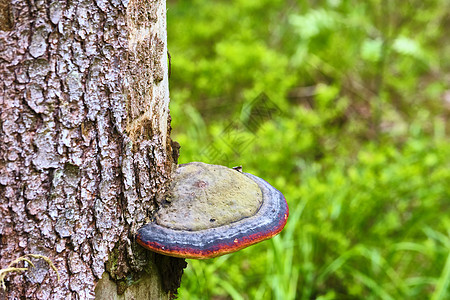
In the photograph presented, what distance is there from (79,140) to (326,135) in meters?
3.82

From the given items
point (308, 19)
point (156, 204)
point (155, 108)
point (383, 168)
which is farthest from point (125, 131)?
point (308, 19)

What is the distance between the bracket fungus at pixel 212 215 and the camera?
1.10 m

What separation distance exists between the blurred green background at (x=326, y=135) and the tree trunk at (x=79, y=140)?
780 millimetres

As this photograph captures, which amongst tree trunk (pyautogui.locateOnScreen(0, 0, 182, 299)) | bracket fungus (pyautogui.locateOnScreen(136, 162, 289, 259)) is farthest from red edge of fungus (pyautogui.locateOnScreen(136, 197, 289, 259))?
tree trunk (pyautogui.locateOnScreen(0, 0, 182, 299))

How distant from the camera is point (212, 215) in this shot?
1.20m

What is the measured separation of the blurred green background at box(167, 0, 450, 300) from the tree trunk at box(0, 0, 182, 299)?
0.78 meters

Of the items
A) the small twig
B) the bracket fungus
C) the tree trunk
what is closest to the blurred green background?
the bracket fungus

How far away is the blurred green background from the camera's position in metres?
2.84

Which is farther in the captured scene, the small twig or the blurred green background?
the blurred green background

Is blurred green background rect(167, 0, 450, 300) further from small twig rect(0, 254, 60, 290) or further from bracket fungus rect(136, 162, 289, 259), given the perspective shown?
small twig rect(0, 254, 60, 290)

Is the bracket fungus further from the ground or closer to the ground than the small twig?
further from the ground

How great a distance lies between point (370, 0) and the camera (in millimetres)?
5598

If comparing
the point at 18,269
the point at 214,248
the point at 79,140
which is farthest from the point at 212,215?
the point at 18,269

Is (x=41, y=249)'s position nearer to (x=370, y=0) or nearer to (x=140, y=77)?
(x=140, y=77)
